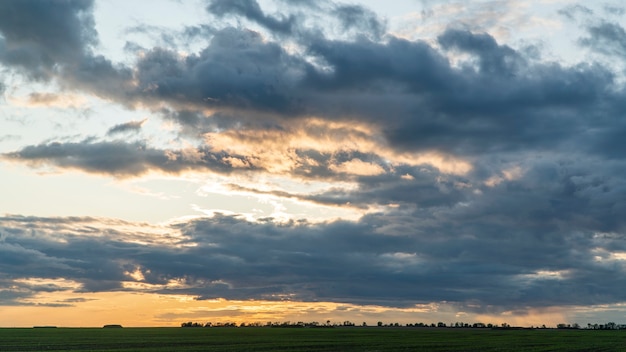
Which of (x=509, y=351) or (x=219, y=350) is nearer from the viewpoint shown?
(x=219, y=350)

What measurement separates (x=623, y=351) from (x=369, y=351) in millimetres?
40263

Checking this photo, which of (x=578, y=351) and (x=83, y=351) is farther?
(x=578, y=351)

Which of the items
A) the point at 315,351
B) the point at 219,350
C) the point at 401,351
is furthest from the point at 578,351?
the point at 219,350

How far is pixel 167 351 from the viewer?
9081 centimetres

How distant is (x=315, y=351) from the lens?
94.2 m

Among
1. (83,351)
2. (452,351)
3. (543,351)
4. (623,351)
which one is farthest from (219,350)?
(623,351)

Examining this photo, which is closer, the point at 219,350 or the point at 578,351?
the point at 219,350

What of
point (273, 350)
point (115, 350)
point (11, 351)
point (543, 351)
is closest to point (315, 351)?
point (273, 350)

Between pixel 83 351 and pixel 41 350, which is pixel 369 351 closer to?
pixel 83 351

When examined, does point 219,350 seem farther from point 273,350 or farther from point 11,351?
point 11,351

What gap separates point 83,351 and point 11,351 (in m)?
11.6

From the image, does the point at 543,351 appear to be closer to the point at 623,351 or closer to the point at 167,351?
the point at 623,351

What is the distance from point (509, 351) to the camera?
326ft

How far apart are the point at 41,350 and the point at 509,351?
72.8 meters
